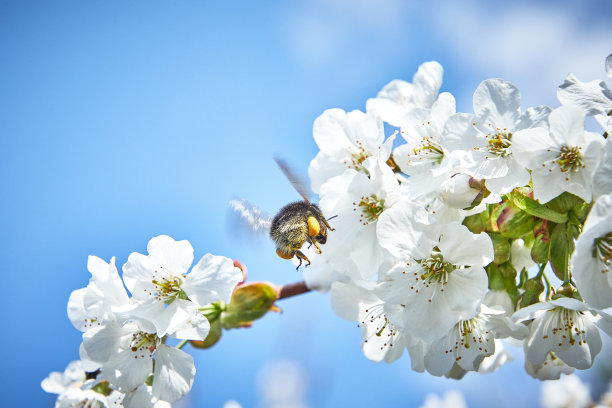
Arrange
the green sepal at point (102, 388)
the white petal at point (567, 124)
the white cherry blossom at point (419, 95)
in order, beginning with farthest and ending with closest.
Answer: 1. the white cherry blossom at point (419, 95)
2. the green sepal at point (102, 388)
3. the white petal at point (567, 124)

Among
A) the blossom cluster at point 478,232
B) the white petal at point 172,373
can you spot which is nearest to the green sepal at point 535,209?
the blossom cluster at point 478,232

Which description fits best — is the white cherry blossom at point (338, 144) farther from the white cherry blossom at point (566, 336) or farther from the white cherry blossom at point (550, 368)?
the white cherry blossom at point (550, 368)

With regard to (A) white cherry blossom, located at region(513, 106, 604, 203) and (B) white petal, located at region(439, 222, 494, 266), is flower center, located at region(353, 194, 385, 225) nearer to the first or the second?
(B) white petal, located at region(439, 222, 494, 266)

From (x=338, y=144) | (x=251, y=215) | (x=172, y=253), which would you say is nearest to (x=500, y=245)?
(x=338, y=144)

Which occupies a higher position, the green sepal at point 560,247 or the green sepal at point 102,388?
the green sepal at point 102,388

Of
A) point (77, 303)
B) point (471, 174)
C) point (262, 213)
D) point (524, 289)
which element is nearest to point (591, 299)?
point (524, 289)

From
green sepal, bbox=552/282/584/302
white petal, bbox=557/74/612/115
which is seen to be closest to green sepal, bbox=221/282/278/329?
green sepal, bbox=552/282/584/302

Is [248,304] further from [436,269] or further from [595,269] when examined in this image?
[595,269]
